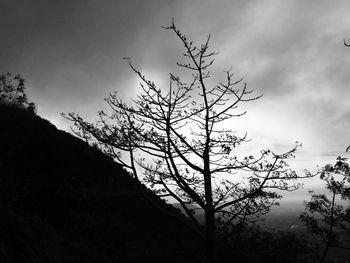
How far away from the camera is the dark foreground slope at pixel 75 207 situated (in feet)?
37.1

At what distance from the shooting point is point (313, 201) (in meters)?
22.9

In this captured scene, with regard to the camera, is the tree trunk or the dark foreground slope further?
the dark foreground slope

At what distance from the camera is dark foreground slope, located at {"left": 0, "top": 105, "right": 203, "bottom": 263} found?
11312mm

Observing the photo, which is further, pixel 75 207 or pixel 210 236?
pixel 75 207

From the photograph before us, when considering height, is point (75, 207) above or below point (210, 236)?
above

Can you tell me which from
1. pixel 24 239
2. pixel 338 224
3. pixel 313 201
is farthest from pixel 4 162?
pixel 338 224

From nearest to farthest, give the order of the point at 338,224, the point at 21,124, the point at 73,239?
the point at 73,239, the point at 338,224, the point at 21,124

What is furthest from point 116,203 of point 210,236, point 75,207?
point 210,236

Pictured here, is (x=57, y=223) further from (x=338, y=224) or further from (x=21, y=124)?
(x=338, y=224)

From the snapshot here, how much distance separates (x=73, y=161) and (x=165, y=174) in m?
16.7

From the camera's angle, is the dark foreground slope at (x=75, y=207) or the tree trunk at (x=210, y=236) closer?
the tree trunk at (x=210, y=236)

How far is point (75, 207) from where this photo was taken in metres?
16.8

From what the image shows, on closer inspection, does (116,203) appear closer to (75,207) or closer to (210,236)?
(75,207)

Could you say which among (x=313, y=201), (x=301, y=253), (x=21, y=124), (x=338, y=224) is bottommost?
(x=301, y=253)
